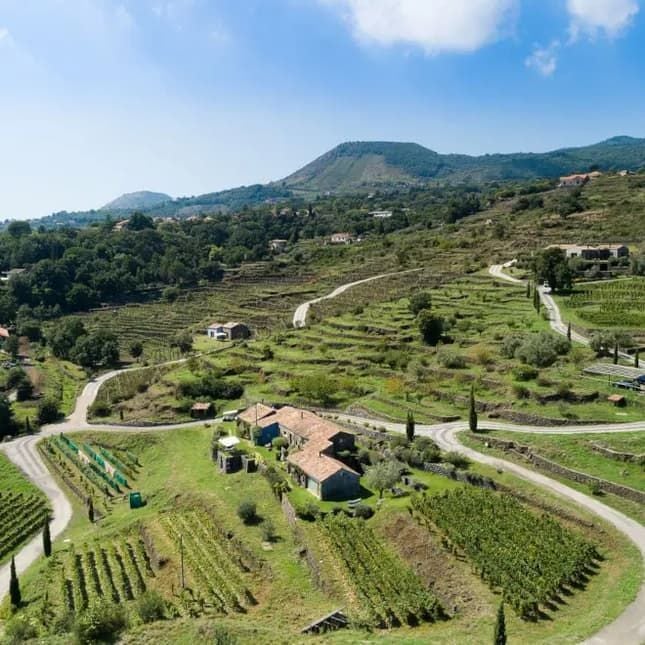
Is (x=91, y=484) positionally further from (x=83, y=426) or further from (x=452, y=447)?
(x=452, y=447)

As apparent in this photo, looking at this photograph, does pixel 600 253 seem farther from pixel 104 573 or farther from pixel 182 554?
pixel 104 573

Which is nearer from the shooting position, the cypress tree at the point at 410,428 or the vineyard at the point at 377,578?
the vineyard at the point at 377,578

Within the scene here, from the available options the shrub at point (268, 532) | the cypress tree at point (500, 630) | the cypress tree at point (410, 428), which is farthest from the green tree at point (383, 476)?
the cypress tree at point (500, 630)

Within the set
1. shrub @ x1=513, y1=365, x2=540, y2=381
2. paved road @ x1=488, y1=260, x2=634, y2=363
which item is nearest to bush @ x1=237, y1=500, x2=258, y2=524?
shrub @ x1=513, y1=365, x2=540, y2=381

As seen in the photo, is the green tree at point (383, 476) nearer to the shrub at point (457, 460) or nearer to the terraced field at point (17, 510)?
the shrub at point (457, 460)

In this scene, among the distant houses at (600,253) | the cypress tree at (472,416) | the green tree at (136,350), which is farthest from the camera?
the green tree at (136,350)

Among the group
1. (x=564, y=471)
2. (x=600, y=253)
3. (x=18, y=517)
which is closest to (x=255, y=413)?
(x=18, y=517)

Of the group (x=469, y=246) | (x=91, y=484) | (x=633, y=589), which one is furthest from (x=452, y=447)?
(x=469, y=246)
